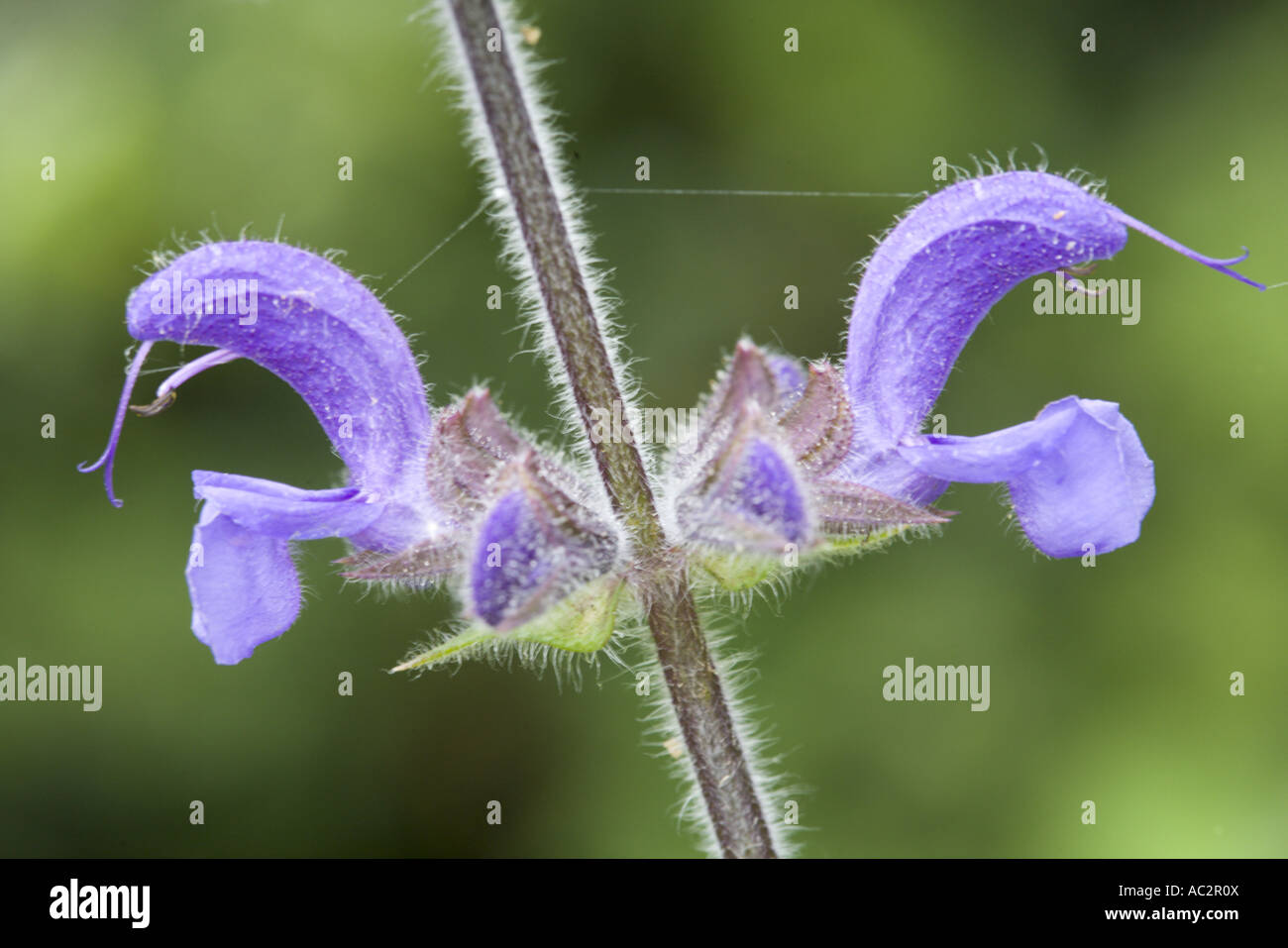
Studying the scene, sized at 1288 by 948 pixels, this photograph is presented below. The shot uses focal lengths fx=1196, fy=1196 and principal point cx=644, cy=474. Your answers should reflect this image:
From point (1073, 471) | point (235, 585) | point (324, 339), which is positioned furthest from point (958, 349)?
point (235, 585)

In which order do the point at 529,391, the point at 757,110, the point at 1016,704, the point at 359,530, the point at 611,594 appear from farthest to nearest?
the point at 757,110
the point at 529,391
the point at 1016,704
the point at 359,530
the point at 611,594

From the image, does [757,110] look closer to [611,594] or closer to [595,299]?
[595,299]

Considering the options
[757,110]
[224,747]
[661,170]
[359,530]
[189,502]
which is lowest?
[224,747]

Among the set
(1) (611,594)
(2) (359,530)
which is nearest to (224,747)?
(2) (359,530)

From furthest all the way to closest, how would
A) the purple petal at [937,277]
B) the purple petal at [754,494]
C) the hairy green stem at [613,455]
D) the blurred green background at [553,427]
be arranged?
the blurred green background at [553,427]
the purple petal at [937,277]
the hairy green stem at [613,455]
the purple petal at [754,494]

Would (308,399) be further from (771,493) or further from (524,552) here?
(771,493)

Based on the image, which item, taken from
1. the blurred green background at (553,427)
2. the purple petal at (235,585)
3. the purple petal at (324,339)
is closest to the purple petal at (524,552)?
the purple petal at (324,339)

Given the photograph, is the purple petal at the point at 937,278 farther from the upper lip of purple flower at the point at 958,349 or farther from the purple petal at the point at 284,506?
the purple petal at the point at 284,506
